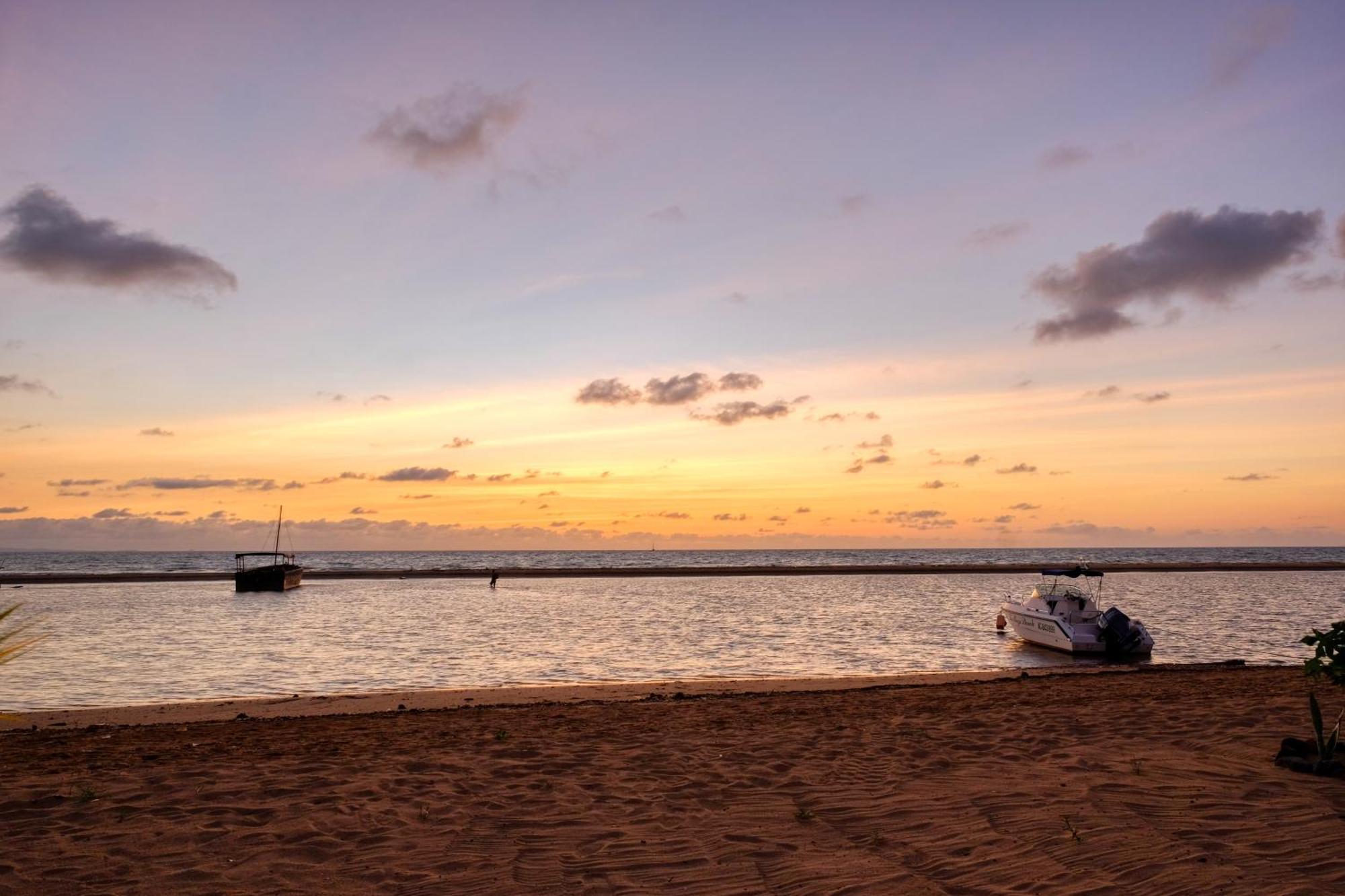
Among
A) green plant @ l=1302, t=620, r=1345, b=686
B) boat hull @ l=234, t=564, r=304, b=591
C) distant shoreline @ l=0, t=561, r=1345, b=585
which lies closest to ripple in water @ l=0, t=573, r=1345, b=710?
boat hull @ l=234, t=564, r=304, b=591

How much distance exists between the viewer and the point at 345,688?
21531mm

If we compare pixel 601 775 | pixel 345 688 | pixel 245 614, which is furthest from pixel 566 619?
pixel 601 775

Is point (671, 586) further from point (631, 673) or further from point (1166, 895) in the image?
point (1166, 895)

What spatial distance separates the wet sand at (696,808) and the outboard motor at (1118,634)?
1603 centimetres

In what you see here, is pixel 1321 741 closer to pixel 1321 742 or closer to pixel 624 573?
pixel 1321 742

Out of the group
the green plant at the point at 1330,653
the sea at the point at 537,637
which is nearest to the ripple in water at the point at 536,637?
the sea at the point at 537,637

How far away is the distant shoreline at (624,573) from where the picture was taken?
87.7 m

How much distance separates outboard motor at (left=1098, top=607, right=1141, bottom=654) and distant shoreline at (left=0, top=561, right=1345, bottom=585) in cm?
5942

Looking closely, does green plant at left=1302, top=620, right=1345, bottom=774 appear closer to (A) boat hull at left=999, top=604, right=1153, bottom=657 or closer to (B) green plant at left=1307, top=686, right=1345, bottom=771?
(B) green plant at left=1307, top=686, right=1345, bottom=771

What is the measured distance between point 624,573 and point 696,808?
3802 inches

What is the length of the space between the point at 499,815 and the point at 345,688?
1481 cm

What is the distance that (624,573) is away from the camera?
104 meters

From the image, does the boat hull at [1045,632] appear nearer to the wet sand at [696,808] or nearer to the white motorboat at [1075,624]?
the white motorboat at [1075,624]

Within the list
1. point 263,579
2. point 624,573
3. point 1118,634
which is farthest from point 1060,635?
point 624,573
